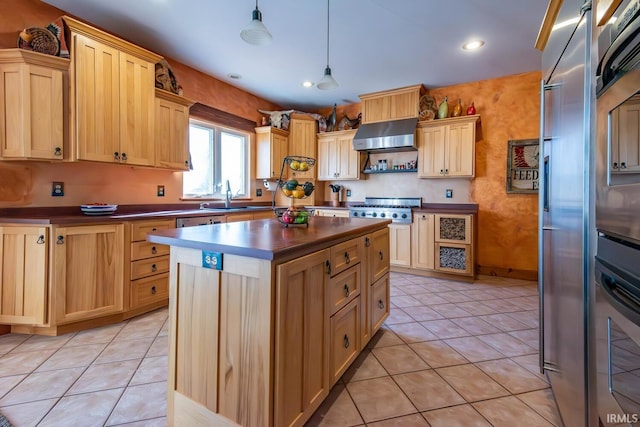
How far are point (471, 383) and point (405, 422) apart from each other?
0.57 meters

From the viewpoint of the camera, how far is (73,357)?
1941 mm

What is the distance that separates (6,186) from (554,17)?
383 centimetres

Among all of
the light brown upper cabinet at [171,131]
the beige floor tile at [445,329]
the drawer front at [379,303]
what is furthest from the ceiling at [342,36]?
the beige floor tile at [445,329]

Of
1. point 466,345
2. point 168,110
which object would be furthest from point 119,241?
point 466,345

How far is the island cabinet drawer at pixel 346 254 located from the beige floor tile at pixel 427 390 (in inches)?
30.4

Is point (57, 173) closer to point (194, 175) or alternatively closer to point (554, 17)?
point (194, 175)

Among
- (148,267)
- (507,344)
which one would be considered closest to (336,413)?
(507,344)

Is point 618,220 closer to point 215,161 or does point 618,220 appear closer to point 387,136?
point 387,136

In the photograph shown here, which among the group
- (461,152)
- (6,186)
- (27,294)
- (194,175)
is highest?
(461,152)

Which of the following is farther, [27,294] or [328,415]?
[27,294]

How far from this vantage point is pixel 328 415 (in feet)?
4.69

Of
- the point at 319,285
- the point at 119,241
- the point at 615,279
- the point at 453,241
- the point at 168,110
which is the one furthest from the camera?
the point at 453,241

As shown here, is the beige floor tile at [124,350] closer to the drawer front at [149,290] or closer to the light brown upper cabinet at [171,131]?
the drawer front at [149,290]

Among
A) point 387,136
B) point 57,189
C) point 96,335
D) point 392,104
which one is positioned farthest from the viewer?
point 392,104
